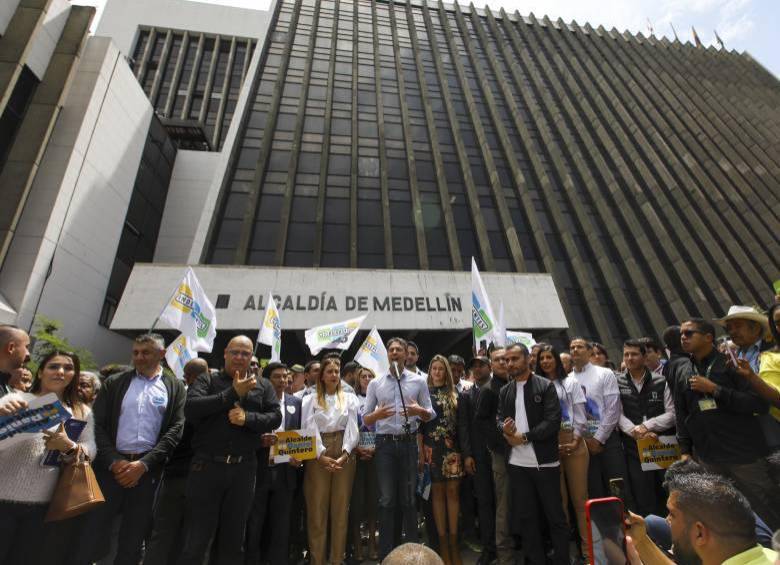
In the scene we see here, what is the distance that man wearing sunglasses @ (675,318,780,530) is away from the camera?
317 centimetres

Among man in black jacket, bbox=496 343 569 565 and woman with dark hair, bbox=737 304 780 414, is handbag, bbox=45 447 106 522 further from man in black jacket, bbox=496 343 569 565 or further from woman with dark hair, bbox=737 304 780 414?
woman with dark hair, bbox=737 304 780 414

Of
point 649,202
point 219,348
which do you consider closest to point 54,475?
point 219,348

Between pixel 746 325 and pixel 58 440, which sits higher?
pixel 746 325

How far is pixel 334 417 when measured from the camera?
15.3 feet

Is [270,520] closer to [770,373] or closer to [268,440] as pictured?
[268,440]

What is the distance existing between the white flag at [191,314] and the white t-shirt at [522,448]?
16.8ft

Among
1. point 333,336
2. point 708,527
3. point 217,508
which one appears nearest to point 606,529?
point 708,527

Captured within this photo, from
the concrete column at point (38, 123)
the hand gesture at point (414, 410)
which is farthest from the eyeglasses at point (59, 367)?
the concrete column at point (38, 123)

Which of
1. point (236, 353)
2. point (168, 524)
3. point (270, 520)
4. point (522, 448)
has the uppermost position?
point (236, 353)

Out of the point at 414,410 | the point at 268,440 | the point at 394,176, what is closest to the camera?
the point at 268,440

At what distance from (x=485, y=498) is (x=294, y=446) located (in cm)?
235

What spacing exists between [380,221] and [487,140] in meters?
9.63

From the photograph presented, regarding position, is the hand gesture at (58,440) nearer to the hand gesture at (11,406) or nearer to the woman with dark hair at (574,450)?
the hand gesture at (11,406)

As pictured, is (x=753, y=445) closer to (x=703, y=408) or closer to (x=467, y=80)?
(x=703, y=408)
